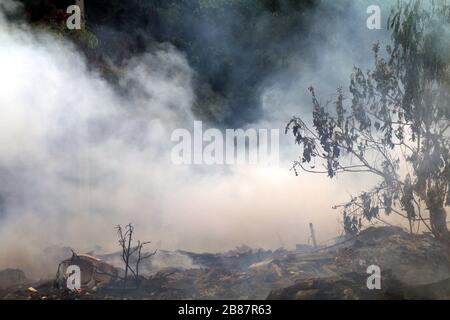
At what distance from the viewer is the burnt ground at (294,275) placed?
941 cm

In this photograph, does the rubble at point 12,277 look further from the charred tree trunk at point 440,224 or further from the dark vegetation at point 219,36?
the charred tree trunk at point 440,224

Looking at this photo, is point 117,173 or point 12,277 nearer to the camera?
point 12,277

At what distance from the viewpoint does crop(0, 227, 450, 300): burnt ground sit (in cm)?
941

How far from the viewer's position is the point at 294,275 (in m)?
10.5

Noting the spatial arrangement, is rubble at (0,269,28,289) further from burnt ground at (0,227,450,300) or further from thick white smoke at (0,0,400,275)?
thick white smoke at (0,0,400,275)

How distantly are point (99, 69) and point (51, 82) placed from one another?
2.05 m

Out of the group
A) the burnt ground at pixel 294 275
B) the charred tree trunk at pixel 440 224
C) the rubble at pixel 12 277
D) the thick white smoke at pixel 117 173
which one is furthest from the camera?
the thick white smoke at pixel 117 173

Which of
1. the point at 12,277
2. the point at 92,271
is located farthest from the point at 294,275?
the point at 12,277

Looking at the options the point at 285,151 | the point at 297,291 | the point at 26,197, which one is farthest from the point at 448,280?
the point at 26,197

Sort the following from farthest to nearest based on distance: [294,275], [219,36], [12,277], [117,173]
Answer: [219,36], [117,173], [12,277], [294,275]


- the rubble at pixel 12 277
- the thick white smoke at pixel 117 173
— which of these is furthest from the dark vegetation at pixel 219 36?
the rubble at pixel 12 277

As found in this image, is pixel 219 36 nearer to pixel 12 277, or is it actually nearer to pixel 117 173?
pixel 117 173

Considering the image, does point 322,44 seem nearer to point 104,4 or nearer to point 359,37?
point 359,37

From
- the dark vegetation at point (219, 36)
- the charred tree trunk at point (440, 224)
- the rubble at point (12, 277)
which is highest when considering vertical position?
the dark vegetation at point (219, 36)
